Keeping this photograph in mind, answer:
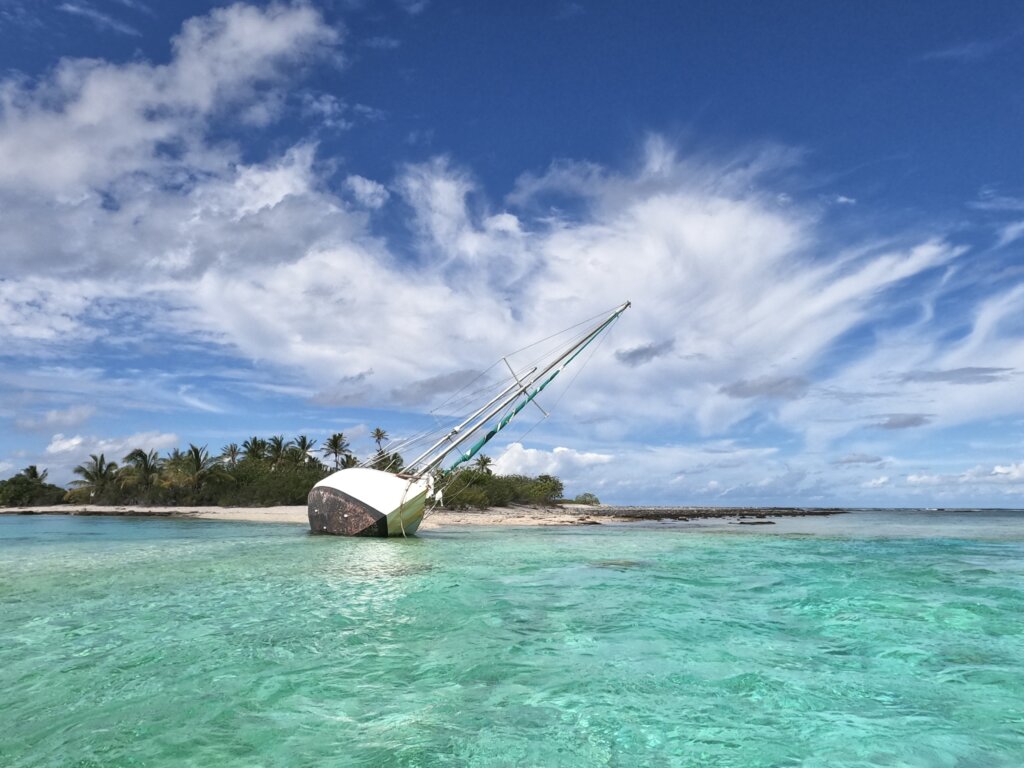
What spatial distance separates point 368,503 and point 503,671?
1916 centimetres

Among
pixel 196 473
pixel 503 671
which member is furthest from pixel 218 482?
pixel 503 671

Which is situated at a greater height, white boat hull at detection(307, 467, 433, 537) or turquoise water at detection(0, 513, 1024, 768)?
white boat hull at detection(307, 467, 433, 537)

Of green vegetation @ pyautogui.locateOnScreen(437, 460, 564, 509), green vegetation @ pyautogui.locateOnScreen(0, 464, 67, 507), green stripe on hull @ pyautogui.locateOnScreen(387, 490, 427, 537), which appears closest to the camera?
green stripe on hull @ pyautogui.locateOnScreen(387, 490, 427, 537)

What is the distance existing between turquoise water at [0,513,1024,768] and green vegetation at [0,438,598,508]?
41.5 meters

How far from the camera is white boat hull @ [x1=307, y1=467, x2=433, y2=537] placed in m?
25.2

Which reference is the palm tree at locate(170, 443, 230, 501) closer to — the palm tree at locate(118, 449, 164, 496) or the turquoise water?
the palm tree at locate(118, 449, 164, 496)

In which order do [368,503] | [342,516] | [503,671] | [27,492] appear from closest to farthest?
[503,671], [368,503], [342,516], [27,492]

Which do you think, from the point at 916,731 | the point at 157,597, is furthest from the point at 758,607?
the point at 157,597

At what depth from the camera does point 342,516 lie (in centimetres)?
2588

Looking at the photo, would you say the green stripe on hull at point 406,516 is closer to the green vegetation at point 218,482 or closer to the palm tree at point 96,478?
the green vegetation at point 218,482

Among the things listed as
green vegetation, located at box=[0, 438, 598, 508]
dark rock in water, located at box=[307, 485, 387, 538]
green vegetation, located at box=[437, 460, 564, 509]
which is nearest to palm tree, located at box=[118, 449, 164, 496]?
green vegetation, located at box=[0, 438, 598, 508]

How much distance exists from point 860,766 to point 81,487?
3225 inches

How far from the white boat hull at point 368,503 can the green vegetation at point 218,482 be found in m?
26.4

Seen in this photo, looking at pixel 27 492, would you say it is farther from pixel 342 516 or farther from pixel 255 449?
pixel 342 516
